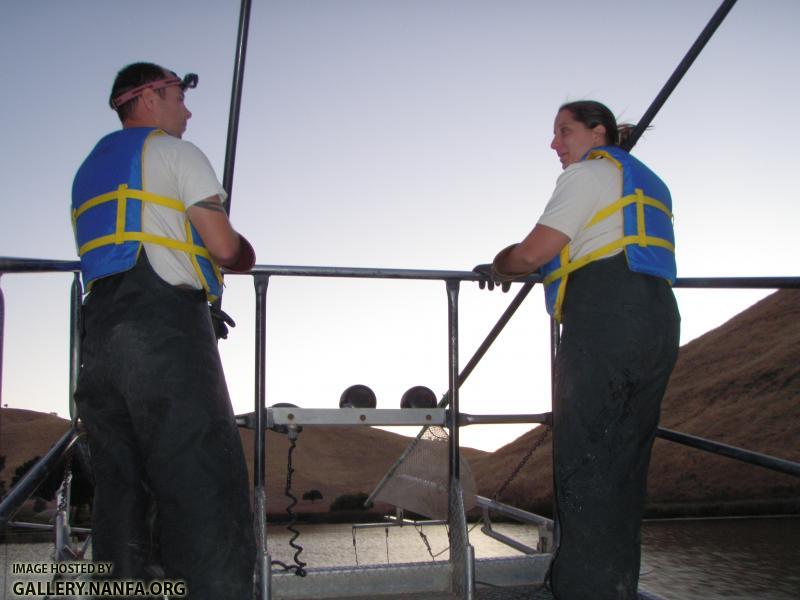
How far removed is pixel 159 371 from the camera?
142 cm

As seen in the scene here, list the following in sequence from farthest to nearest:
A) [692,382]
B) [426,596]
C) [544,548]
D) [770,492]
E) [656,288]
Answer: [692,382] < [770,492] < [544,548] < [426,596] < [656,288]

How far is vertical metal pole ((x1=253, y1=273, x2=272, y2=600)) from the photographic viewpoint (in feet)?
6.49

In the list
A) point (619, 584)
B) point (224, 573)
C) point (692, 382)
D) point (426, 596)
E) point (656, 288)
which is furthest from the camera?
point (692, 382)

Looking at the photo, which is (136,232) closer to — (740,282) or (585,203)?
(585,203)

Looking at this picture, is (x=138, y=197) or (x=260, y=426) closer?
(x=138, y=197)

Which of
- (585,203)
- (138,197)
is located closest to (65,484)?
(138,197)

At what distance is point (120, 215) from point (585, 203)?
3.41ft

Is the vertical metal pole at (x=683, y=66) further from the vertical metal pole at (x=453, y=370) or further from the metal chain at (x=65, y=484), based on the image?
the metal chain at (x=65, y=484)

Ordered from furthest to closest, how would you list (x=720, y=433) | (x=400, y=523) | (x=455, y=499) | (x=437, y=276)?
1. (x=720, y=433)
2. (x=400, y=523)
3. (x=437, y=276)
4. (x=455, y=499)

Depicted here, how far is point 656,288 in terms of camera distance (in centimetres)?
166

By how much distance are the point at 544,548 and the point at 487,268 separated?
42.3 inches

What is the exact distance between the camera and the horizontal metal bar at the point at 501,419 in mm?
2289

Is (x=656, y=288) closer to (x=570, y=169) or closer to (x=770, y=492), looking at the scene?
(x=570, y=169)

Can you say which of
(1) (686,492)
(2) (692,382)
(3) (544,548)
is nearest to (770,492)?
(1) (686,492)
